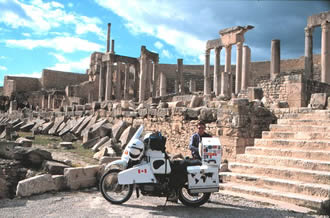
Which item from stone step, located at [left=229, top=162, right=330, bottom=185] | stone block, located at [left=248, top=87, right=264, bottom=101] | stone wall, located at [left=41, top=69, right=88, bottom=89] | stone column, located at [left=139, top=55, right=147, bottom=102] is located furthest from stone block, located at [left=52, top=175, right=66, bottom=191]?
stone wall, located at [left=41, top=69, right=88, bottom=89]

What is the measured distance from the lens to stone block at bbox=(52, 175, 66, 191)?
6199 mm

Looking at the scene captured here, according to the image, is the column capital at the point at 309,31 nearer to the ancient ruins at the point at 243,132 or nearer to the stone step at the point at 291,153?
the ancient ruins at the point at 243,132

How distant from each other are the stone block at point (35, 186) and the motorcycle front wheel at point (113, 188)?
1266 mm

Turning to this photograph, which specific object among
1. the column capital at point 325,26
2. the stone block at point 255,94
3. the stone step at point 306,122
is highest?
the column capital at point 325,26

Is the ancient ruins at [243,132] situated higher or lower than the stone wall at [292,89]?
lower

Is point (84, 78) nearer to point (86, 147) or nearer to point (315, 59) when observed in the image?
point (315, 59)

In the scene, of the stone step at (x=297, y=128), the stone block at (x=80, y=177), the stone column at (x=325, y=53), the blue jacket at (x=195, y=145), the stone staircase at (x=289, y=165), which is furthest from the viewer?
the stone column at (x=325, y=53)

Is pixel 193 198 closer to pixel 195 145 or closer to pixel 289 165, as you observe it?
pixel 195 145

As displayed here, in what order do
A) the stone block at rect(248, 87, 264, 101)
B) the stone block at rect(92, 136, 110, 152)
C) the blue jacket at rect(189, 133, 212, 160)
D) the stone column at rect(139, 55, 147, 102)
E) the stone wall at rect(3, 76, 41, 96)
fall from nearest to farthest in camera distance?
the blue jacket at rect(189, 133, 212, 160) → the stone block at rect(92, 136, 110, 152) → the stone block at rect(248, 87, 264, 101) → the stone column at rect(139, 55, 147, 102) → the stone wall at rect(3, 76, 41, 96)

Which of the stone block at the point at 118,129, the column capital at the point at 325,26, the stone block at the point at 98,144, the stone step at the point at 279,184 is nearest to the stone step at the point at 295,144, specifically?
the stone step at the point at 279,184

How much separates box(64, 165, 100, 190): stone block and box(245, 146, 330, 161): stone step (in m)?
4.14

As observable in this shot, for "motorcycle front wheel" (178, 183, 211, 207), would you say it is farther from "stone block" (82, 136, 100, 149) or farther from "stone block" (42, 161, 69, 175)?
"stone block" (82, 136, 100, 149)

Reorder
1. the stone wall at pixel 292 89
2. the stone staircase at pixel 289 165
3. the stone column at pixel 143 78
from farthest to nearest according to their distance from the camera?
1. the stone column at pixel 143 78
2. the stone wall at pixel 292 89
3. the stone staircase at pixel 289 165

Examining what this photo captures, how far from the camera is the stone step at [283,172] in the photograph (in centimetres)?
624
